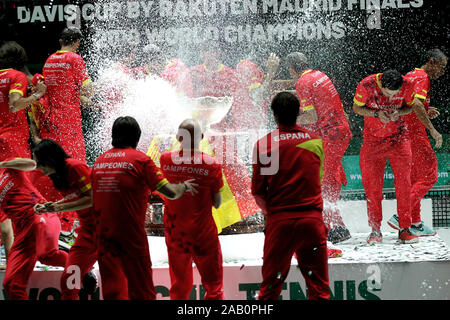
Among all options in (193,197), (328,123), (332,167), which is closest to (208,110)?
(328,123)

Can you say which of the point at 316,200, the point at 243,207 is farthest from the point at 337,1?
the point at 316,200

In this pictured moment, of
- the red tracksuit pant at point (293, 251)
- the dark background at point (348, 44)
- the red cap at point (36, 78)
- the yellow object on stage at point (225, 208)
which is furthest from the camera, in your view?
the dark background at point (348, 44)

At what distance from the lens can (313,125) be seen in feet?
16.5

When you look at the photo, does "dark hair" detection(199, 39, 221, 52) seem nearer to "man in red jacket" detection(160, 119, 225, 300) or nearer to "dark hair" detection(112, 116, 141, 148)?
"man in red jacket" detection(160, 119, 225, 300)

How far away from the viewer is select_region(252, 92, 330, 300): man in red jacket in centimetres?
329

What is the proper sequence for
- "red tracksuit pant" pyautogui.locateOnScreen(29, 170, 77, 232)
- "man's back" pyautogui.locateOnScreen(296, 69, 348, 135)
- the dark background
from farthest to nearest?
1. the dark background
2. "man's back" pyautogui.locateOnScreen(296, 69, 348, 135)
3. "red tracksuit pant" pyautogui.locateOnScreen(29, 170, 77, 232)

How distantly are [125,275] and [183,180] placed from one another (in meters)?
0.67

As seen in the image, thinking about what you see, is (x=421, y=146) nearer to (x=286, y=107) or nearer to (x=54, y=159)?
(x=286, y=107)

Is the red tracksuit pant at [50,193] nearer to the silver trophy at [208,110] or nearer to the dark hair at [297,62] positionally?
the silver trophy at [208,110]

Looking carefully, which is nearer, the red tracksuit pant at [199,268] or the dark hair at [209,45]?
the red tracksuit pant at [199,268]

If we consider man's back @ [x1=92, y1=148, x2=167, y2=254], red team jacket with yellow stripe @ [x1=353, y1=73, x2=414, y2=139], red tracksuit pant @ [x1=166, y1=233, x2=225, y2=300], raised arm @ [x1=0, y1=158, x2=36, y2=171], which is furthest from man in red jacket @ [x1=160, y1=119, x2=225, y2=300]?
red team jacket with yellow stripe @ [x1=353, y1=73, x2=414, y2=139]

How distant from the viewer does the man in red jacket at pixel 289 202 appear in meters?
3.29

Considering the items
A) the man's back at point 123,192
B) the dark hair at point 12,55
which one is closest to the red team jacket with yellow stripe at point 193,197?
the man's back at point 123,192

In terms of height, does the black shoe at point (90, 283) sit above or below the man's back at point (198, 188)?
below
